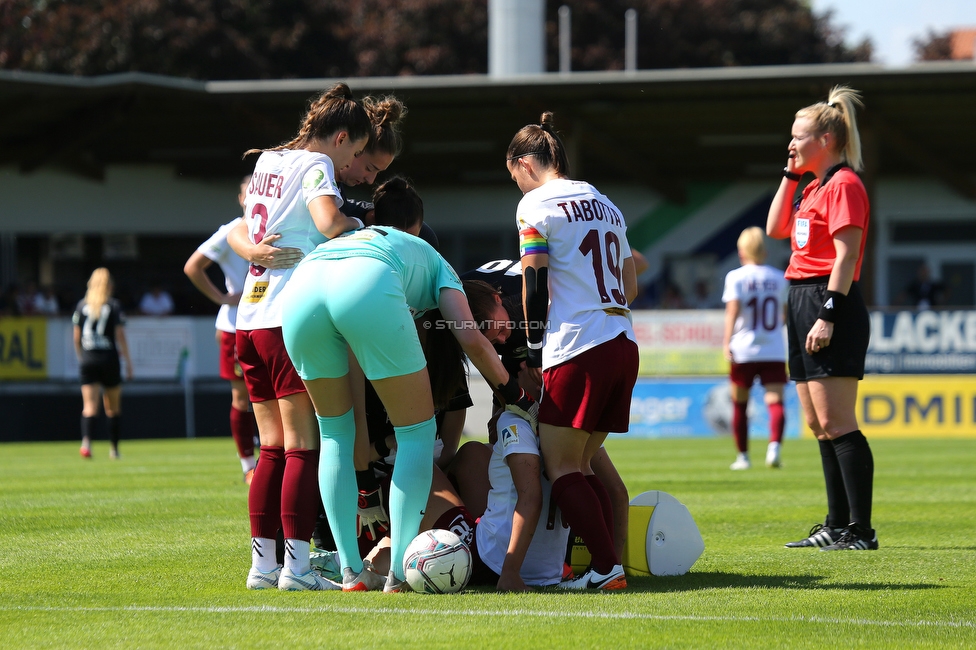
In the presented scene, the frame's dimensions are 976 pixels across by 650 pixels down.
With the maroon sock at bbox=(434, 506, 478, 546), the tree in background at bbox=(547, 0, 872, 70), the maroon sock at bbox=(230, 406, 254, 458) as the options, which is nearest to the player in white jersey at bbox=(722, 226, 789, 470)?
the maroon sock at bbox=(230, 406, 254, 458)

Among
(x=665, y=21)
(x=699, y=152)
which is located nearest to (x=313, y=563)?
(x=699, y=152)

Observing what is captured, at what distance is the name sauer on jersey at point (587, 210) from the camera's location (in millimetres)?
4789

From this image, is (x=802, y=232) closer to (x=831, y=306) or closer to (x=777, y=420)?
(x=831, y=306)

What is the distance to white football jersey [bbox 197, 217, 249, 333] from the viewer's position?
30.2ft

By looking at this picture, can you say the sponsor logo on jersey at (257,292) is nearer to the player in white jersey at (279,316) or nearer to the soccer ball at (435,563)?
the player in white jersey at (279,316)

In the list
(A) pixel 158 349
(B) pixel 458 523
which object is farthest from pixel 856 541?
(A) pixel 158 349

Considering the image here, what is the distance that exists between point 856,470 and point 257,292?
3.00m

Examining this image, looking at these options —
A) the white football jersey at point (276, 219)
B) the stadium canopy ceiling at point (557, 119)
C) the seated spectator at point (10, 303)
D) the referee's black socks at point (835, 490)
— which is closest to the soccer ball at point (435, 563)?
the white football jersey at point (276, 219)

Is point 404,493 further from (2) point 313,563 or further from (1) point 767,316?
(1) point 767,316

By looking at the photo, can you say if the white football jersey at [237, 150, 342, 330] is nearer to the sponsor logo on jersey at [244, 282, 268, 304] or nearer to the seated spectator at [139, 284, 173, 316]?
the sponsor logo on jersey at [244, 282, 268, 304]

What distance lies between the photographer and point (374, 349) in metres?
4.50

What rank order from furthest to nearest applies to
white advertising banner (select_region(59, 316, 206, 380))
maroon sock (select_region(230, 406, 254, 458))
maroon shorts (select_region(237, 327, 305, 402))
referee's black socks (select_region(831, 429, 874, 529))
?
white advertising banner (select_region(59, 316, 206, 380)) → maroon sock (select_region(230, 406, 254, 458)) → referee's black socks (select_region(831, 429, 874, 529)) → maroon shorts (select_region(237, 327, 305, 402))

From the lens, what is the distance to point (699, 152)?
2564 cm

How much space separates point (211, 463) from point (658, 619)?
9401mm
